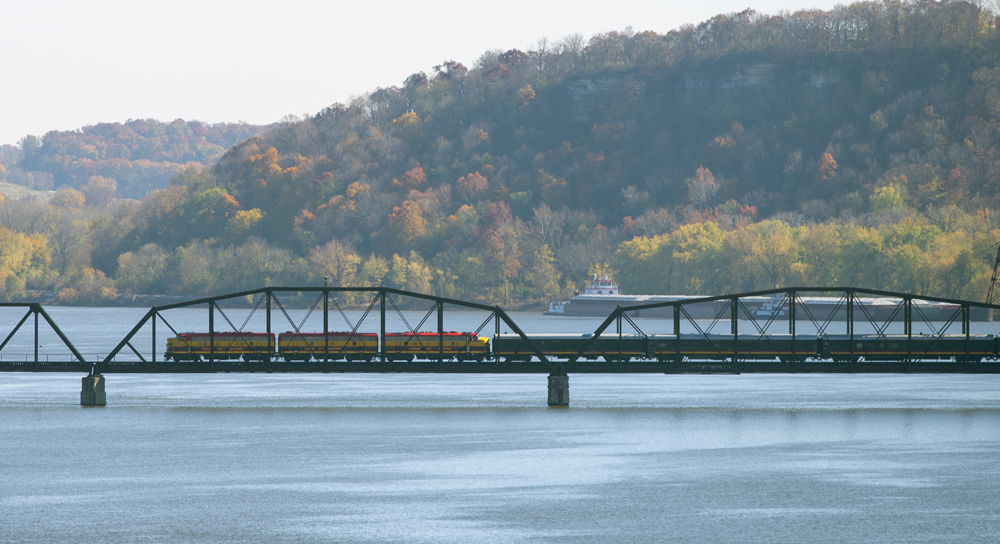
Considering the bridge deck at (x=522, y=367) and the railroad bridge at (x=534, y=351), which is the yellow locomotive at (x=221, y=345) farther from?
the bridge deck at (x=522, y=367)

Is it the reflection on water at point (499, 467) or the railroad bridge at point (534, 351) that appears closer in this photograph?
the reflection on water at point (499, 467)

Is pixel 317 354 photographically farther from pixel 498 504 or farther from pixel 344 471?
pixel 498 504

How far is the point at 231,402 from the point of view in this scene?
91125 mm

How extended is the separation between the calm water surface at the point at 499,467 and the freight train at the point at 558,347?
399cm

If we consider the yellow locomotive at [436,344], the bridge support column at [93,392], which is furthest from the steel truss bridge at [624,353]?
the bridge support column at [93,392]

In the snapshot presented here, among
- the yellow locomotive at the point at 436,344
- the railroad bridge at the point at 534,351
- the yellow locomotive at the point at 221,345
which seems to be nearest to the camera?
the railroad bridge at the point at 534,351

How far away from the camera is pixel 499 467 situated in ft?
197

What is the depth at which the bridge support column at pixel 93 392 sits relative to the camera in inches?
3314

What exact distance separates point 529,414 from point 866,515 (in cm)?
3480

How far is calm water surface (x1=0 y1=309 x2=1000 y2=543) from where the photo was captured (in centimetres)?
4706

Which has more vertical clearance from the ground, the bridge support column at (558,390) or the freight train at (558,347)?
the freight train at (558,347)

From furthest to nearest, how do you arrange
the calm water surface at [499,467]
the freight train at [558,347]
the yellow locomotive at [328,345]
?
1. the freight train at [558,347]
2. the yellow locomotive at [328,345]
3. the calm water surface at [499,467]

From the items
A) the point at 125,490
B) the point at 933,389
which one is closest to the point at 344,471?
the point at 125,490

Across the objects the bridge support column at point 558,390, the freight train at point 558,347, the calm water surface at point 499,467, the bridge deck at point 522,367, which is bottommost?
the calm water surface at point 499,467
